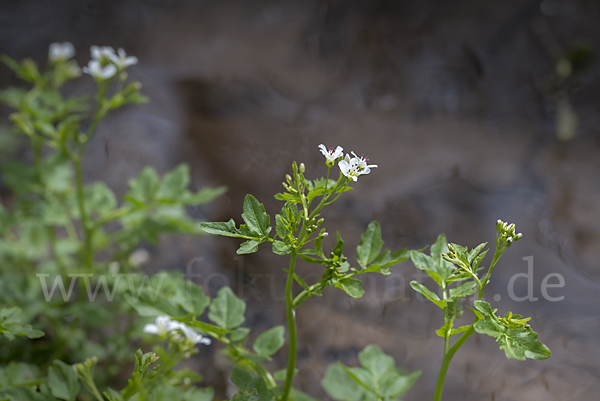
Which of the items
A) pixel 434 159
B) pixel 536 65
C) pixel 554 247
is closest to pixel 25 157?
pixel 434 159

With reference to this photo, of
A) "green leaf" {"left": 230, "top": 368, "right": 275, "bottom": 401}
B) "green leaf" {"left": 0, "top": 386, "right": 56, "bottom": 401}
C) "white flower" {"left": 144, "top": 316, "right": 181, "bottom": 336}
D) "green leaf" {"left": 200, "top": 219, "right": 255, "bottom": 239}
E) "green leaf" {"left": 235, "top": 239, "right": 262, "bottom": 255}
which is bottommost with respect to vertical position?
"green leaf" {"left": 0, "top": 386, "right": 56, "bottom": 401}

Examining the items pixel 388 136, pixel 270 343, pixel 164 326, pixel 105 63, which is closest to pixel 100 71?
pixel 105 63

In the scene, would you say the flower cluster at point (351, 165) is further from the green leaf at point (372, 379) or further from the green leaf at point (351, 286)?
the green leaf at point (372, 379)

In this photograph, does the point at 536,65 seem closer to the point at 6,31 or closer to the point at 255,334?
the point at 255,334

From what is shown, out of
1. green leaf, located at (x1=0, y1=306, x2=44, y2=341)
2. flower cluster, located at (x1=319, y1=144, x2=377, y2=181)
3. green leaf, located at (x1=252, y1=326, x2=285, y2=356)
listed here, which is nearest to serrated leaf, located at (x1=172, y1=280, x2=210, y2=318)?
green leaf, located at (x1=252, y1=326, x2=285, y2=356)

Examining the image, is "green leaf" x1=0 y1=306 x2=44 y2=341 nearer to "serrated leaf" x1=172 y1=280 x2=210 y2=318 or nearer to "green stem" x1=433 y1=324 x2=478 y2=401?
"serrated leaf" x1=172 y1=280 x2=210 y2=318

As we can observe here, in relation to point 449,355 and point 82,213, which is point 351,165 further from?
point 82,213

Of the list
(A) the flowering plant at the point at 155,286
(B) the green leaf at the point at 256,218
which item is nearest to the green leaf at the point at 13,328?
(A) the flowering plant at the point at 155,286
